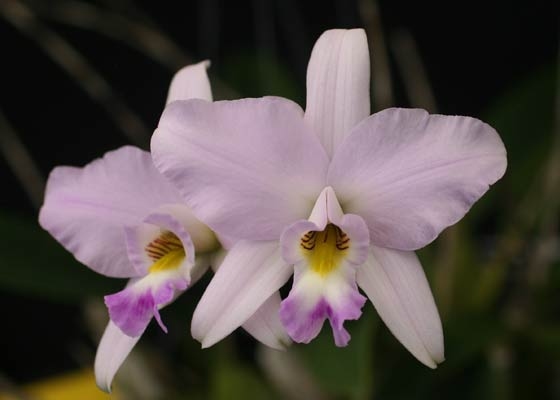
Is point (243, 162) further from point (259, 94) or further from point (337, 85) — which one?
point (259, 94)

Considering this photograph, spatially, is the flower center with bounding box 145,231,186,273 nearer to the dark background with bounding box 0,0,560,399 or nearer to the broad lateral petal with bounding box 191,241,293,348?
the broad lateral petal with bounding box 191,241,293,348

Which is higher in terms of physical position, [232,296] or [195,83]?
[195,83]

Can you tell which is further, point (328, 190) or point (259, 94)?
point (259, 94)

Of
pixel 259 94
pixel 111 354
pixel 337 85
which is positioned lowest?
pixel 259 94

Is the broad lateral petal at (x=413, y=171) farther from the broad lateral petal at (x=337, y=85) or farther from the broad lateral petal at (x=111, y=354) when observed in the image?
the broad lateral petal at (x=111, y=354)

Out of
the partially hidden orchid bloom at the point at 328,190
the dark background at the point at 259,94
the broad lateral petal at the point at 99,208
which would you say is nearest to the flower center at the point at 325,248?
the partially hidden orchid bloom at the point at 328,190

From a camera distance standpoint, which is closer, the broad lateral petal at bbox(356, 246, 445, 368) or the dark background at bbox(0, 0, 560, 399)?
the broad lateral petal at bbox(356, 246, 445, 368)

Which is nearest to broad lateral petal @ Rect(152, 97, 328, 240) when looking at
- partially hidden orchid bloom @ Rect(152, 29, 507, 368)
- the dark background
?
partially hidden orchid bloom @ Rect(152, 29, 507, 368)

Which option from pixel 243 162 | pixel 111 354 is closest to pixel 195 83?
pixel 243 162

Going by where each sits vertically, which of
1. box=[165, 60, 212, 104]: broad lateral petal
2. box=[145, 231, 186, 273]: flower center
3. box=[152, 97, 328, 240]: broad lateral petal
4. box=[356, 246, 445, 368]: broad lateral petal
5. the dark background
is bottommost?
the dark background
